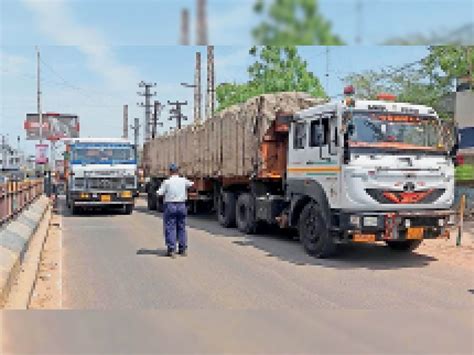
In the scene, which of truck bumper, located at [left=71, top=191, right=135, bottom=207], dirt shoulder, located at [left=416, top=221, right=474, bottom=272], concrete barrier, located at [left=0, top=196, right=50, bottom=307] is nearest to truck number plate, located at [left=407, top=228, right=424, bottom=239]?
dirt shoulder, located at [left=416, top=221, right=474, bottom=272]

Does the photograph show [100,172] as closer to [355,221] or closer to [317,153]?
[317,153]

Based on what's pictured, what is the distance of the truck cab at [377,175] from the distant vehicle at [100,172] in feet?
31.9

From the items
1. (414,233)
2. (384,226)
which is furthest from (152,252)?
(414,233)

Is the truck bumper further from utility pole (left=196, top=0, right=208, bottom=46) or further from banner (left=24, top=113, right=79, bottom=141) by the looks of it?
banner (left=24, top=113, right=79, bottom=141)

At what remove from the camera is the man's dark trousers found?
29.4 ft

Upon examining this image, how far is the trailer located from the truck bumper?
7.34 metres

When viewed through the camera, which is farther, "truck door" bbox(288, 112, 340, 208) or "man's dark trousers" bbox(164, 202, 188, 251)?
"man's dark trousers" bbox(164, 202, 188, 251)

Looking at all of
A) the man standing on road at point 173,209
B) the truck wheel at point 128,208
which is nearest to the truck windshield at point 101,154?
the truck wheel at point 128,208

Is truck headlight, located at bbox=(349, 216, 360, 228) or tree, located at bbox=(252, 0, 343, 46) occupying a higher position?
tree, located at bbox=(252, 0, 343, 46)

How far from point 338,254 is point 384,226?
4.65 ft

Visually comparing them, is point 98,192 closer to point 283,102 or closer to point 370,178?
point 283,102

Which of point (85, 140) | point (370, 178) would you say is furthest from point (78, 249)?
point (85, 140)

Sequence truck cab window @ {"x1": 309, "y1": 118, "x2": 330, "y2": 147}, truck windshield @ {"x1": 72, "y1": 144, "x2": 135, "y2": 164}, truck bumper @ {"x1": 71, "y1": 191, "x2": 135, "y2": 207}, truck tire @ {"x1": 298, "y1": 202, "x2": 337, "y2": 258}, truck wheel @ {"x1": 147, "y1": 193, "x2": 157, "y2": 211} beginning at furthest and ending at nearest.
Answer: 1. truck wheel @ {"x1": 147, "y1": 193, "x2": 157, "y2": 211}
2. truck windshield @ {"x1": 72, "y1": 144, "x2": 135, "y2": 164}
3. truck bumper @ {"x1": 71, "y1": 191, "x2": 135, "y2": 207}
4. truck cab window @ {"x1": 309, "y1": 118, "x2": 330, "y2": 147}
5. truck tire @ {"x1": 298, "y1": 202, "x2": 337, "y2": 258}

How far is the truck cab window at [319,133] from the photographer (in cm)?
874
